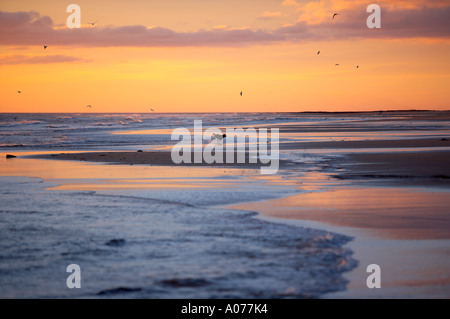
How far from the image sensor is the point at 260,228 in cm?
960

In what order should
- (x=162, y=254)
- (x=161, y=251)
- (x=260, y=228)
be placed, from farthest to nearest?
1. (x=260, y=228)
2. (x=161, y=251)
3. (x=162, y=254)

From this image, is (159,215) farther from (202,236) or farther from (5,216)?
(5,216)

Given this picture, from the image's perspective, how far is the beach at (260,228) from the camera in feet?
22.0

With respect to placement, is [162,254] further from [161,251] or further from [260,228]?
[260,228]

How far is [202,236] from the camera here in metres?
9.03

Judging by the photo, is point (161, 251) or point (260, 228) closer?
point (161, 251)

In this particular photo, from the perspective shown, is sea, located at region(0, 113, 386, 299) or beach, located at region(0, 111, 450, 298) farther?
beach, located at region(0, 111, 450, 298)

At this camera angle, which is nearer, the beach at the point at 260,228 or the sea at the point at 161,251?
the sea at the point at 161,251

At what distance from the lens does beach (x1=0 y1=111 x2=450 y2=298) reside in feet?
22.0

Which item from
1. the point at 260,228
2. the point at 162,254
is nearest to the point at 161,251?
the point at 162,254

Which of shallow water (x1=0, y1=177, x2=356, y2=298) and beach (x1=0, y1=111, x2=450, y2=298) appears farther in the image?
beach (x1=0, y1=111, x2=450, y2=298)

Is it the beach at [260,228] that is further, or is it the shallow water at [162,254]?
the beach at [260,228]
